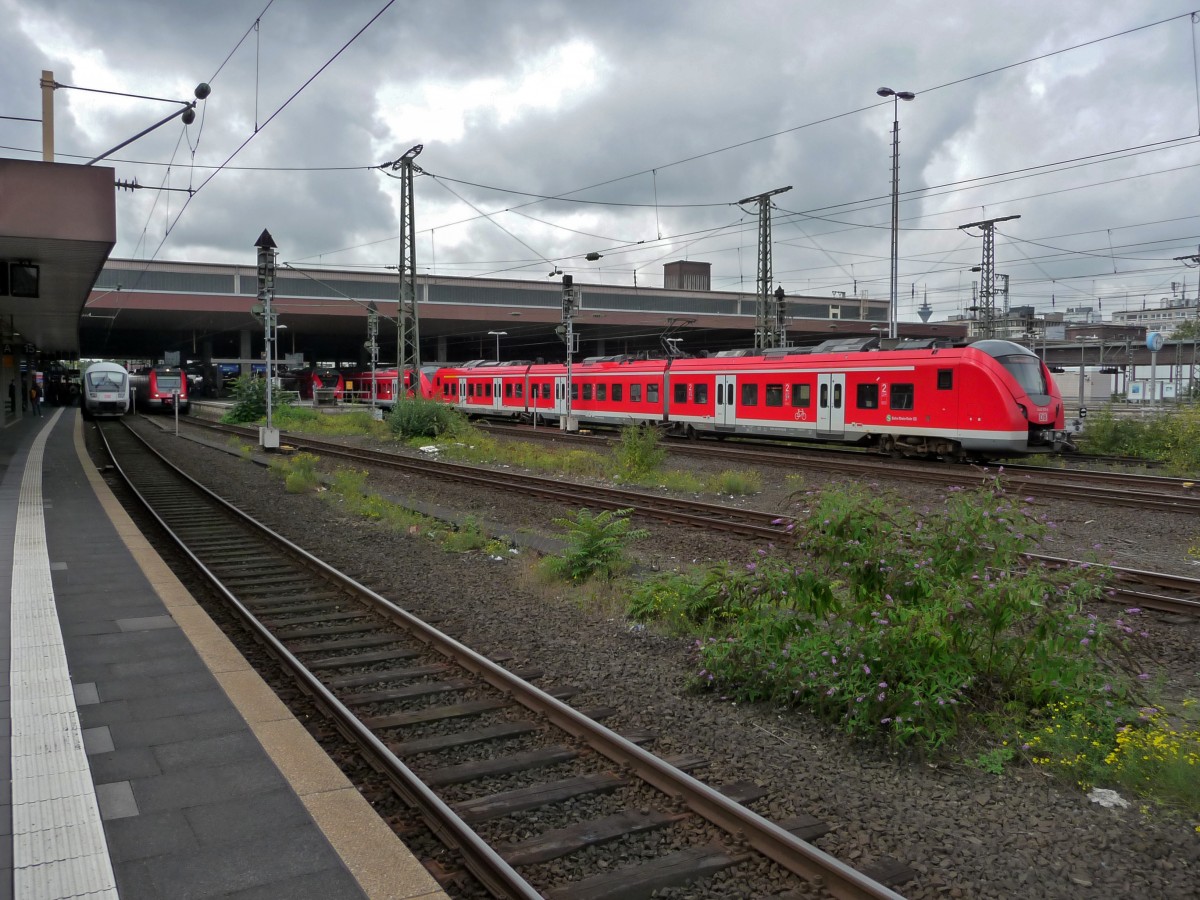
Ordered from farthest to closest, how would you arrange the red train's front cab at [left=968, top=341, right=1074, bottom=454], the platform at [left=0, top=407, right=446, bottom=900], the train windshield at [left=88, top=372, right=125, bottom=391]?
1. the train windshield at [left=88, top=372, right=125, bottom=391]
2. the red train's front cab at [left=968, top=341, right=1074, bottom=454]
3. the platform at [left=0, top=407, right=446, bottom=900]

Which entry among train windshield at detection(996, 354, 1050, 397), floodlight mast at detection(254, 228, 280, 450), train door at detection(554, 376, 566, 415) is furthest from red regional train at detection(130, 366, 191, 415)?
train windshield at detection(996, 354, 1050, 397)

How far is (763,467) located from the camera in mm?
21406

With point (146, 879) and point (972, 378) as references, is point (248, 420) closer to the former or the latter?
point (972, 378)

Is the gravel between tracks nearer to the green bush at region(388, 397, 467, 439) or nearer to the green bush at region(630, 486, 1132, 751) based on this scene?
the green bush at region(630, 486, 1132, 751)

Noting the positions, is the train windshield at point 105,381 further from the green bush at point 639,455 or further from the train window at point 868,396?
the train window at point 868,396

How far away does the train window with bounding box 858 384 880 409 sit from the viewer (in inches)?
874

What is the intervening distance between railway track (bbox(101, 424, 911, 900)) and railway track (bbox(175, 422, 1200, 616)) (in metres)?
2.78

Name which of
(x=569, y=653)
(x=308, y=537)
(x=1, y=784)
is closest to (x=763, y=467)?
(x=308, y=537)

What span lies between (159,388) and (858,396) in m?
46.4

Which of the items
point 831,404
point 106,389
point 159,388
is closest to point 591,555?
point 831,404

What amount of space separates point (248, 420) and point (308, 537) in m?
33.5

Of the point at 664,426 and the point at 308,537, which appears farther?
the point at 664,426

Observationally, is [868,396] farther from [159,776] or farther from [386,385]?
[386,385]

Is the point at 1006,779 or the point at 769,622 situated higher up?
the point at 769,622
